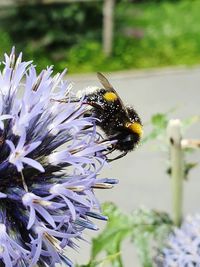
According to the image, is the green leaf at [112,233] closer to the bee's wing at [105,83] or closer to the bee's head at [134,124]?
the bee's head at [134,124]

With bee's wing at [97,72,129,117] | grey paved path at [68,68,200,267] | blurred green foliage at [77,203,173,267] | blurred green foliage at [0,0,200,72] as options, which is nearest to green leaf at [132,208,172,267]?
blurred green foliage at [77,203,173,267]

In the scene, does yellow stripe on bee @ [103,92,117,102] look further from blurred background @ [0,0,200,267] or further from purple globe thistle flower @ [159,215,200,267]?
blurred background @ [0,0,200,267]

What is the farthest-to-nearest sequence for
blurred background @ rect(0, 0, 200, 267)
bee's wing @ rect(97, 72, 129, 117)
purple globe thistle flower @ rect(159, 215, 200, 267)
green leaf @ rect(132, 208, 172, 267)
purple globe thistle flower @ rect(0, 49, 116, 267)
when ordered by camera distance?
blurred background @ rect(0, 0, 200, 267), green leaf @ rect(132, 208, 172, 267), purple globe thistle flower @ rect(159, 215, 200, 267), bee's wing @ rect(97, 72, 129, 117), purple globe thistle flower @ rect(0, 49, 116, 267)

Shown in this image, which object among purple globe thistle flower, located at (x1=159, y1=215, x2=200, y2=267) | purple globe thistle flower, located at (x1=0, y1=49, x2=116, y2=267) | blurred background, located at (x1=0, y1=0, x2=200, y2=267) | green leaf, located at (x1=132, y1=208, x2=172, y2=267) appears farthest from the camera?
blurred background, located at (x1=0, y1=0, x2=200, y2=267)

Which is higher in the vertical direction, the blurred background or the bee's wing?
the blurred background

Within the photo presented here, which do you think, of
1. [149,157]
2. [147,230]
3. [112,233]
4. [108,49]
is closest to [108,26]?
[108,49]

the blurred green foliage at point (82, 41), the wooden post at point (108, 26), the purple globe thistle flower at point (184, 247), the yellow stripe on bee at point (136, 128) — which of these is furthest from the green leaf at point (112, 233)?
the wooden post at point (108, 26)
